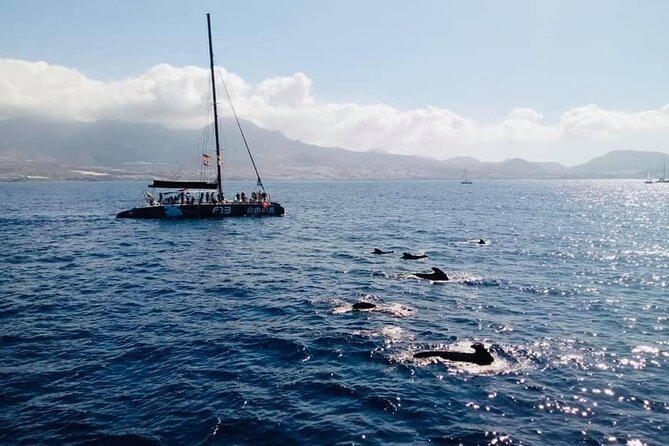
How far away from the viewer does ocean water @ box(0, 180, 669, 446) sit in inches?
685

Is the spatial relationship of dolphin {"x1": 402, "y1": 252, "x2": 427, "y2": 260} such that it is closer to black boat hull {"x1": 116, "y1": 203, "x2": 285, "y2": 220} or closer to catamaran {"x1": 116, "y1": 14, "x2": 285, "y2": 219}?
catamaran {"x1": 116, "y1": 14, "x2": 285, "y2": 219}

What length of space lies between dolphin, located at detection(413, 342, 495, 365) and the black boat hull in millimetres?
66669

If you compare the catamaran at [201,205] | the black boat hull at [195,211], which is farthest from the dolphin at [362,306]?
the black boat hull at [195,211]

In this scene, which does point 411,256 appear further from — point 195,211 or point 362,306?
point 195,211

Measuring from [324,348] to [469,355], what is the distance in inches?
287

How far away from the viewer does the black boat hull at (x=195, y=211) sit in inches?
3241

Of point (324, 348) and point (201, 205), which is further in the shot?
point (201, 205)

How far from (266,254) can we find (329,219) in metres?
42.4

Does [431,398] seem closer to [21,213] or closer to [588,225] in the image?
[588,225]

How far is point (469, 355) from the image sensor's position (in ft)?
76.6

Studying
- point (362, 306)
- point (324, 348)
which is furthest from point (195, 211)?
point (324, 348)

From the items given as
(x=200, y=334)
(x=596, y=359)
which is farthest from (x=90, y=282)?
(x=596, y=359)

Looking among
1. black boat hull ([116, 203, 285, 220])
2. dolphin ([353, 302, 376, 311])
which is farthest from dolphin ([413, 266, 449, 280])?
black boat hull ([116, 203, 285, 220])

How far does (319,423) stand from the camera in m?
17.5
